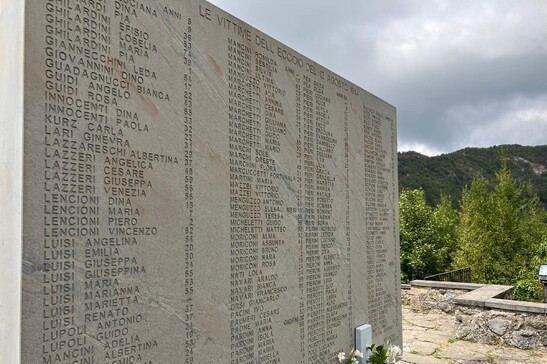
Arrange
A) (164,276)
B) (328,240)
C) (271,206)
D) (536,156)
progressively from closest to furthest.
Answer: (164,276)
(271,206)
(328,240)
(536,156)

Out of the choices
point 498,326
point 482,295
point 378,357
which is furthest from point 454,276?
point 378,357

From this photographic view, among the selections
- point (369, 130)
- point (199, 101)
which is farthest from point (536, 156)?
point (199, 101)

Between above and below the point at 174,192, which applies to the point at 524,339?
below

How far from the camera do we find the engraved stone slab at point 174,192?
202cm

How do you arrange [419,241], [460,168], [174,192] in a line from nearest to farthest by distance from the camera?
[174,192] → [419,241] → [460,168]

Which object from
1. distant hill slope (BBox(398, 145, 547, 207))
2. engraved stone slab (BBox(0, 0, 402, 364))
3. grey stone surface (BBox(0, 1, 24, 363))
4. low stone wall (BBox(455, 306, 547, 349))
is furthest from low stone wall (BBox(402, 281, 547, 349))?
distant hill slope (BBox(398, 145, 547, 207))

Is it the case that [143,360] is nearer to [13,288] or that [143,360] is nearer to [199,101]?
[13,288]

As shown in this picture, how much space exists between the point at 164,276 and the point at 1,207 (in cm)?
91

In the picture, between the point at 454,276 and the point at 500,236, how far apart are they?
3290 mm

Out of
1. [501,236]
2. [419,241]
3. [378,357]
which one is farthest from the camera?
[419,241]

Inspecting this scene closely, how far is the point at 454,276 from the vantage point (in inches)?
475

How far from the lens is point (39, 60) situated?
6.58 ft

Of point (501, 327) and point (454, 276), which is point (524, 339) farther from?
point (454, 276)

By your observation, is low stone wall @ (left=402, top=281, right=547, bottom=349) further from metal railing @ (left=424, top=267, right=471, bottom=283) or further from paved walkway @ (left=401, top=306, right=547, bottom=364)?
metal railing @ (left=424, top=267, right=471, bottom=283)
